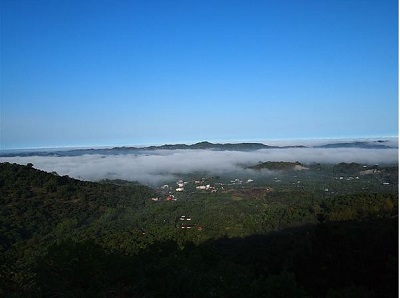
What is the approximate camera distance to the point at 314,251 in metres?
14.6

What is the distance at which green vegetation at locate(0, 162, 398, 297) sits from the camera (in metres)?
10.7

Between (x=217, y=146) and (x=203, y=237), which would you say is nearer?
(x=203, y=237)

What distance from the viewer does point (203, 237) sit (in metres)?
32.1

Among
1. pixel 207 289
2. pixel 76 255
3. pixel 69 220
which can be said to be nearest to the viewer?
pixel 207 289

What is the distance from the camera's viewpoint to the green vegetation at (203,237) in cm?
1066

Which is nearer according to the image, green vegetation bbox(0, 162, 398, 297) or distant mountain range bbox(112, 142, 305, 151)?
green vegetation bbox(0, 162, 398, 297)

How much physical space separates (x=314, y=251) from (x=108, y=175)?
75.0 metres

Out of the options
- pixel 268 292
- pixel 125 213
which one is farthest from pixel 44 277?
pixel 125 213

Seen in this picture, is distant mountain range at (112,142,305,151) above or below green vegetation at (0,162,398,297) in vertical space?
above

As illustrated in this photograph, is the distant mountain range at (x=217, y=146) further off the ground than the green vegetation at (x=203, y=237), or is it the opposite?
the distant mountain range at (x=217, y=146)

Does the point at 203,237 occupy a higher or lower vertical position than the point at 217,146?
lower

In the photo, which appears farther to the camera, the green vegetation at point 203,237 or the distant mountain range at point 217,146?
the distant mountain range at point 217,146

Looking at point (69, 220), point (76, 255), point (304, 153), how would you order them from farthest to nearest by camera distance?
point (304, 153), point (69, 220), point (76, 255)

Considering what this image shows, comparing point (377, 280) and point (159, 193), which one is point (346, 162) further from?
point (377, 280)
